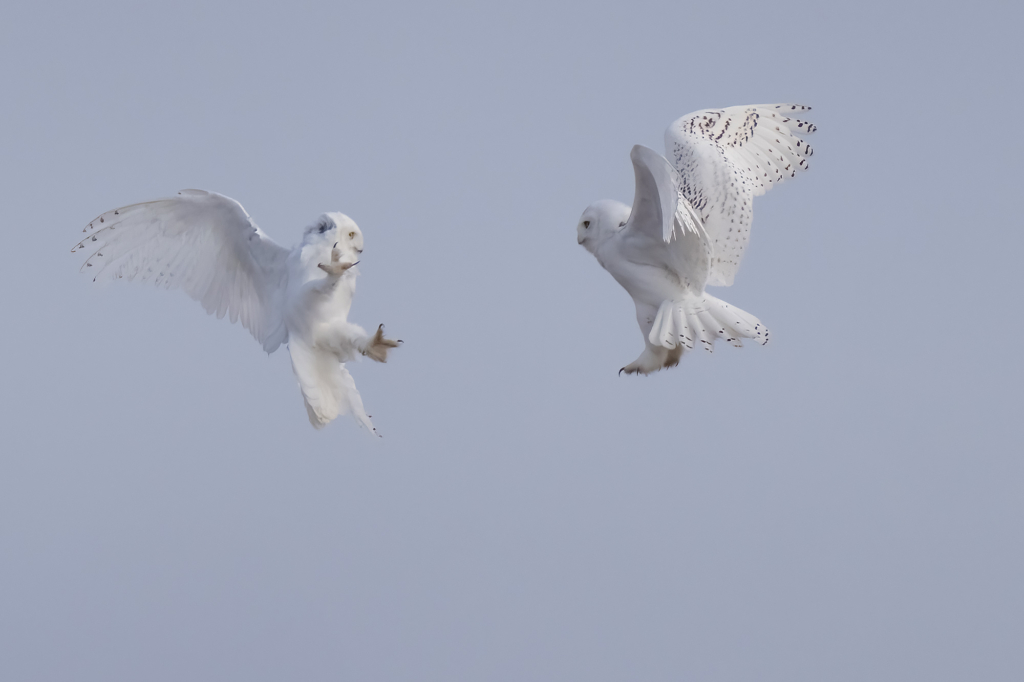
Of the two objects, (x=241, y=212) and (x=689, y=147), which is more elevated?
(x=689, y=147)

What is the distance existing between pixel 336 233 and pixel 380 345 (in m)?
0.48

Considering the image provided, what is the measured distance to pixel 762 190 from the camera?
496cm

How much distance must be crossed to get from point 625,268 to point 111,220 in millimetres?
2058

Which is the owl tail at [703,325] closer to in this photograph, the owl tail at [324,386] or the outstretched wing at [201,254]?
the owl tail at [324,386]

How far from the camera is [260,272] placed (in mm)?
4551

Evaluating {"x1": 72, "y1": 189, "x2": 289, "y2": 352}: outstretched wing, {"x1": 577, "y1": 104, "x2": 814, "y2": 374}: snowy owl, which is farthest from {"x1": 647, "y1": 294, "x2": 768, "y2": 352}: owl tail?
{"x1": 72, "y1": 189, "x2": 289, "y2": 352}: outstretched wing

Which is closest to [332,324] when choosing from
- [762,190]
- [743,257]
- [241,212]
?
[241,212]

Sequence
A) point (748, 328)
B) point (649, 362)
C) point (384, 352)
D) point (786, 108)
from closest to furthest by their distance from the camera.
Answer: point (384, 352) < point (748, 328) < point (649, 362) < point (786, 108)

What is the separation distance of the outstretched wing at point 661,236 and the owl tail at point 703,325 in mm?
116

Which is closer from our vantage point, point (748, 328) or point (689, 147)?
point (748, 328)

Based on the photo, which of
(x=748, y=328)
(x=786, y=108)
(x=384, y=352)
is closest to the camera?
(x=384, y=352)

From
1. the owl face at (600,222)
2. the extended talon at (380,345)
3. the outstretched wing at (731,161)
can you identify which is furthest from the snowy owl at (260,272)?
the outstretched wing at (731,161)

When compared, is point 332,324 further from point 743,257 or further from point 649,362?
point 743,257

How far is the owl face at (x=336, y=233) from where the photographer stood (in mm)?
4262
